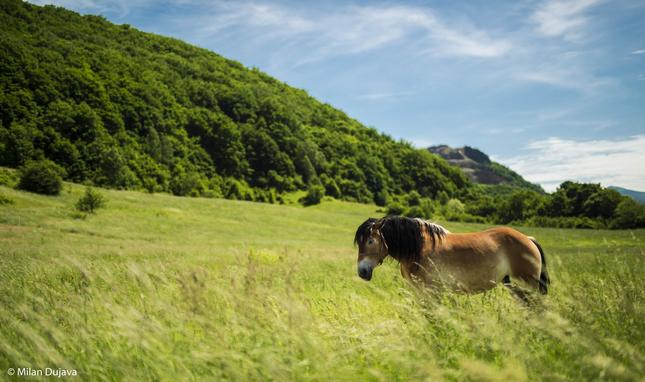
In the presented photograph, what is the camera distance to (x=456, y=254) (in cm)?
611

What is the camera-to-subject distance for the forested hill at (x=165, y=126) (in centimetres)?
8275

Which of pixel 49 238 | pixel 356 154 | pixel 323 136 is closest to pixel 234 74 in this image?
pixel 323 136

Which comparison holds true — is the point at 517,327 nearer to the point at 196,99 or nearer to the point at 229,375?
the point at 229,375

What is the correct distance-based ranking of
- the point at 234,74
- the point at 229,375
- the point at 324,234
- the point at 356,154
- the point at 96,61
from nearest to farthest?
the point at 229,375 < the point at 324,234 < the point at 96,61 < the point at 356,154 < the point at 234,74

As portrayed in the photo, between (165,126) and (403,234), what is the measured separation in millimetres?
131704

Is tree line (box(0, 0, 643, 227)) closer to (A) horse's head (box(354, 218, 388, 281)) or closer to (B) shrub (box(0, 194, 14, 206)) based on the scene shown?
(B) shrub (box(0, 194, 14, 206))

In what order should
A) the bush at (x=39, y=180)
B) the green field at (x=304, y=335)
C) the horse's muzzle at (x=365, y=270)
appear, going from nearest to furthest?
1. the green field at (x=304, y=335)
2. the horse's muzzle at (x=365, y=270)
3. the bush at (x=39, y=180)

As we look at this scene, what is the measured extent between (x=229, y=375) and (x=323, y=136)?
169412mm

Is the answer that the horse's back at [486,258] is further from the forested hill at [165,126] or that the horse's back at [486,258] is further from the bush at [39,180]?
the forested hill at [165,126]

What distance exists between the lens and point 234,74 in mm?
188375

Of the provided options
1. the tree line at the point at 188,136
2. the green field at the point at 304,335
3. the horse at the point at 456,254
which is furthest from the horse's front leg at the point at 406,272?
the tree line at the point at 188,136

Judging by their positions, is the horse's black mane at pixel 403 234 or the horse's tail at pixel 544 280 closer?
the horse's tail at pixel 544 280

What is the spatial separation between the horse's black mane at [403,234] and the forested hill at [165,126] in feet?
246

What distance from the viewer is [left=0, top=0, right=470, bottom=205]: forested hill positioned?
82.8 m
